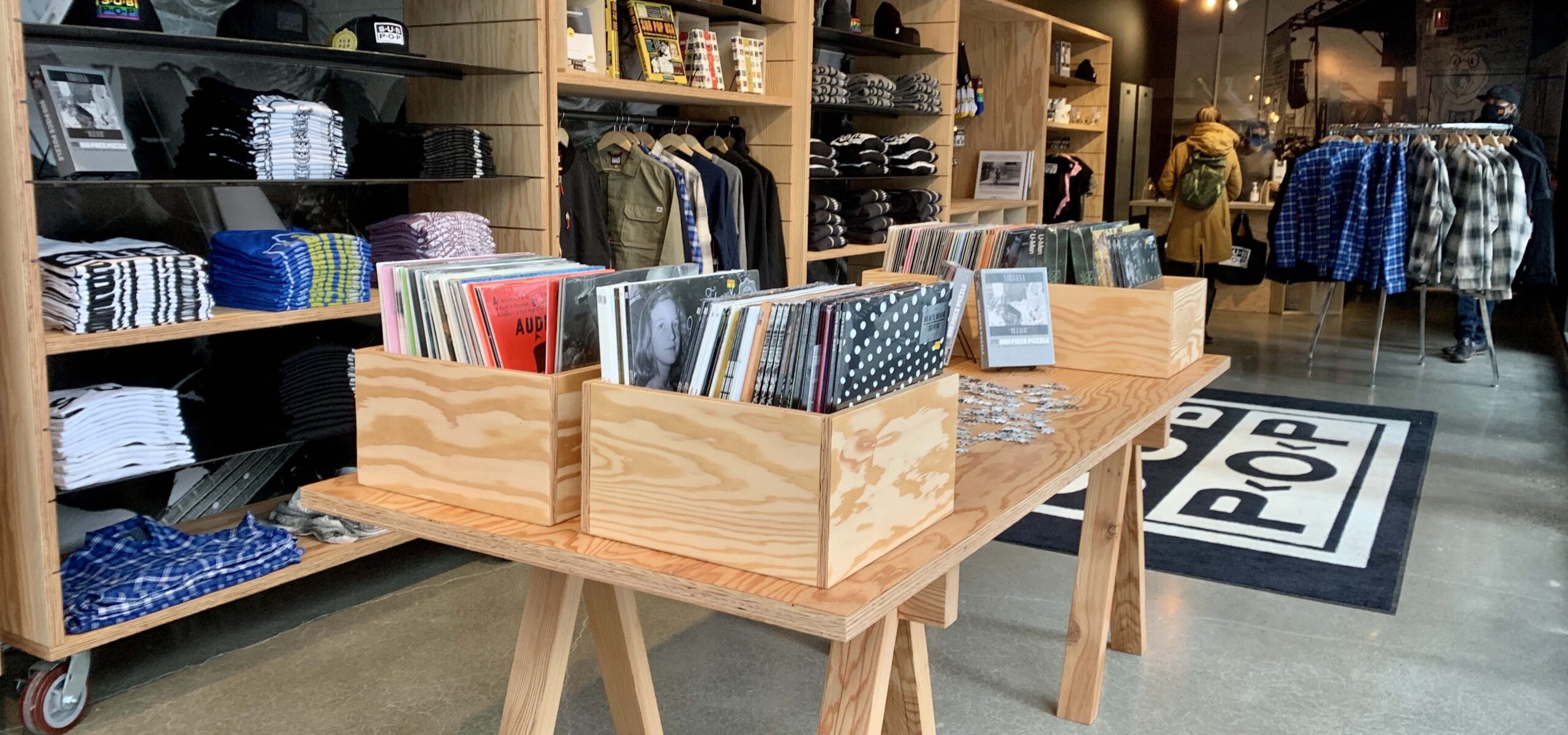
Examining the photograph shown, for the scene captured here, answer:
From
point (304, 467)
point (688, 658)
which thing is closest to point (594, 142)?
point (304, 467)

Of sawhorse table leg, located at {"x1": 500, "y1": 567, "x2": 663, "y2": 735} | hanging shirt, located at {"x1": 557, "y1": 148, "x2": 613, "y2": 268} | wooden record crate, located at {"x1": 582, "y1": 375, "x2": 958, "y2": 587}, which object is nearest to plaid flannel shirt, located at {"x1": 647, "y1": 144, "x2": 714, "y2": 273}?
hanging shirt, located at {"x1": 557, "y1": 148, "x2": 613, "y2": 268}

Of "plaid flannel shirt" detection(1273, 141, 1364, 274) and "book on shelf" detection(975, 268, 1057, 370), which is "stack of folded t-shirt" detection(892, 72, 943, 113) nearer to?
"plaid flannel shirt" detection(1273, 141, 1364, 274)

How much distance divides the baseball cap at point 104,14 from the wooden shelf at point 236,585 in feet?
4.34

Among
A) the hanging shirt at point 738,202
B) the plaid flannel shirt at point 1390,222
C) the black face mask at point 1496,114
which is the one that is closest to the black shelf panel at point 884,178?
the hanging shirt at point 738,202

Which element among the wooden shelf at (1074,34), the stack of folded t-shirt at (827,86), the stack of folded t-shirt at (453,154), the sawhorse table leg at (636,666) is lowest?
the sawhorse table leg at (636,666)

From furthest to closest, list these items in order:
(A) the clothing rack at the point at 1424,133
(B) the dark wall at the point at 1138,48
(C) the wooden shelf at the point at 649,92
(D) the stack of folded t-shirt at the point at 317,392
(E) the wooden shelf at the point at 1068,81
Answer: (B) the dark wall at the point at 1138,48
(E) the wooden shelf at the point at 1068,81
(A) the clothing rack at the point at 1424,133
(C) the wooden shelf at the point at 649,92
(D) the stack of folded t-shirt at the point at 317,392

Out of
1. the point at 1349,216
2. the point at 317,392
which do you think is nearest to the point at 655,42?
the point at 317,392

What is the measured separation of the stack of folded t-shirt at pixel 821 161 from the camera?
5289mm

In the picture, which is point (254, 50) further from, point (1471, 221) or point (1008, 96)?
point (1471, 221)

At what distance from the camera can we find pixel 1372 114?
11.0m

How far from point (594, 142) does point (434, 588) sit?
6.24 ft

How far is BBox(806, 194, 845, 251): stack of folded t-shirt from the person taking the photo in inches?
209

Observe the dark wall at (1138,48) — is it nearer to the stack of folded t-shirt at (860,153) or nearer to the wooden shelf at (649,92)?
the stack of folded t-shirt at (860,153)

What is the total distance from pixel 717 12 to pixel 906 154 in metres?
1.75
